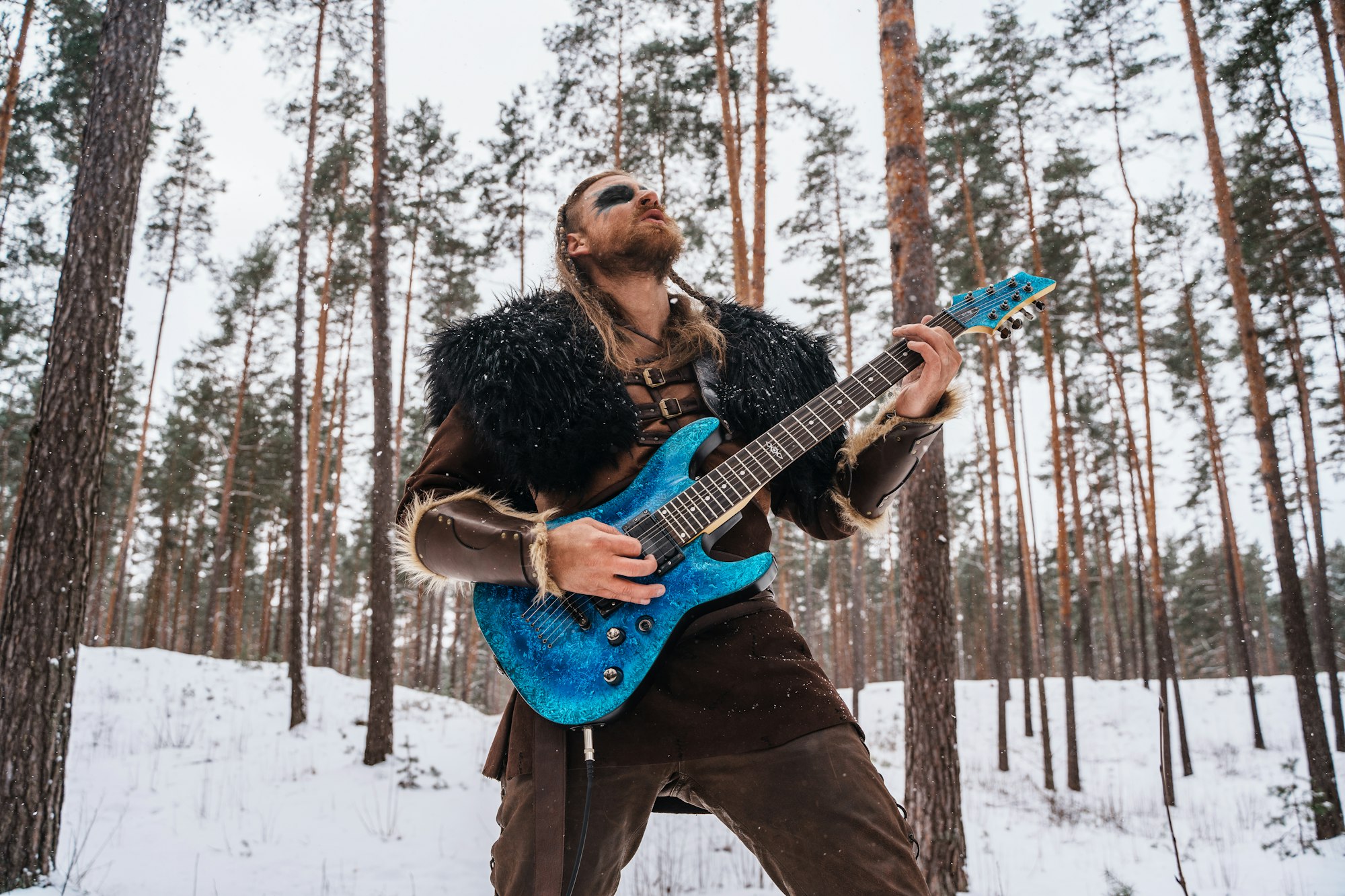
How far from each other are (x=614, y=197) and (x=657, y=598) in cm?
131

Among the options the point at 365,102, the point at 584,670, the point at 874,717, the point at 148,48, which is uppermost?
the point at 365,102

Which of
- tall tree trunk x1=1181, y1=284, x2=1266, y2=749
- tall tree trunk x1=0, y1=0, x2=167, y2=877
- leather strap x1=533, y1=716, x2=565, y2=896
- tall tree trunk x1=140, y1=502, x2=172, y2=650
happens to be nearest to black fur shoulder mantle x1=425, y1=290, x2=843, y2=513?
leather strap x1=533, y1=716, x2=565, y2=896

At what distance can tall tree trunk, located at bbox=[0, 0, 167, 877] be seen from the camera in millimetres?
4465

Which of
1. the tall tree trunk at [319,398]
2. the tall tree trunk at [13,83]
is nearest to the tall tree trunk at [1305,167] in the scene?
the tall tree trunk at [319,398]

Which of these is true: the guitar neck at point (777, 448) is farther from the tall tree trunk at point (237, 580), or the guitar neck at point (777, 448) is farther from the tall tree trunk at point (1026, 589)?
the tall tree trunk at point (237, 580)

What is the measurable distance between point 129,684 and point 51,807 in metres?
11.0

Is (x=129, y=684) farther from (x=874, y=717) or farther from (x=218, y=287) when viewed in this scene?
(x=874, y=717)

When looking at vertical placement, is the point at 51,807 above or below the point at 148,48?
below

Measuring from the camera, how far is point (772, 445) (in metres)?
1.87

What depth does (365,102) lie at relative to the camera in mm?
15008

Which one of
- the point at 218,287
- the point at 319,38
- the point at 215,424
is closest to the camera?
the point at 319,38

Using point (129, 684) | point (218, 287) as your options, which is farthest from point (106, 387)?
point (218, 287)

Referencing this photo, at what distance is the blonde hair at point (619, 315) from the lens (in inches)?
84.0

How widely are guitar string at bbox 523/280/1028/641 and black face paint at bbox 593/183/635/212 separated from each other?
89cm
